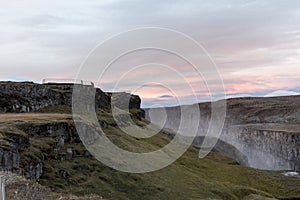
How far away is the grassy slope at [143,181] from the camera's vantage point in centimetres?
5728

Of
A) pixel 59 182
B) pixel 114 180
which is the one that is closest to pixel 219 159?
pixel 114 180

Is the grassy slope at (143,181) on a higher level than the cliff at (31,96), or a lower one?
lower

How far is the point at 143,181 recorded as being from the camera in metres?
64.6

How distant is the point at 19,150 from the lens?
174 ft

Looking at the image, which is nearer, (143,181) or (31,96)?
(143,181)

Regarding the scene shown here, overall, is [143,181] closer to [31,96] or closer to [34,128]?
[34,128]

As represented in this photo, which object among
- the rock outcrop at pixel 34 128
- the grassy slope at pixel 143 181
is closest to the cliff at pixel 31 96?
the rock outcrop at pixel 34 128

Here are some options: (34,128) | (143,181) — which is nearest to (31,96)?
(34,128)

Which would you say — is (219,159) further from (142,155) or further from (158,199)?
(158,199)

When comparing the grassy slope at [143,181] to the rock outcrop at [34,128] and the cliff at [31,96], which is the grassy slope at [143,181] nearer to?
the rock outcrop at [34,128]

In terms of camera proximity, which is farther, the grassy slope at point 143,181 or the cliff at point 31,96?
the cliff at point 31,96

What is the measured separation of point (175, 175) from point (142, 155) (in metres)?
7.45

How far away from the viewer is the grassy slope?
57281mm

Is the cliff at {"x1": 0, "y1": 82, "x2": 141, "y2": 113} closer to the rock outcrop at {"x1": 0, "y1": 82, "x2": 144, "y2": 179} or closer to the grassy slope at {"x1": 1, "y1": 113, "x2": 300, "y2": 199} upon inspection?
the rock outcrop at {"x1": 0, "y1": 82, "x2": 144, "y2": 179}
